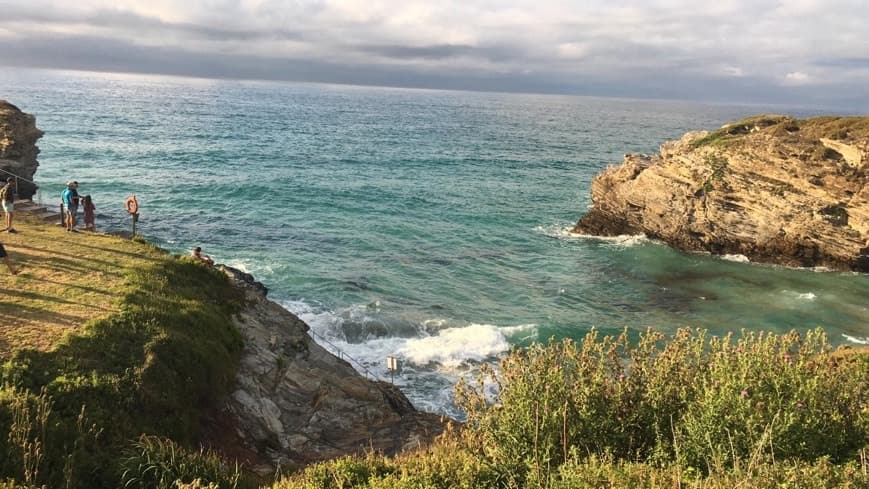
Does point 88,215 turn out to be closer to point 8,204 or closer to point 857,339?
point 8,204

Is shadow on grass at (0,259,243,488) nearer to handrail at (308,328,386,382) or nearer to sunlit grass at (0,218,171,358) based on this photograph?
sunlit grass at (0,218,171,358)

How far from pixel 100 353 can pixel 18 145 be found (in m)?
37.5

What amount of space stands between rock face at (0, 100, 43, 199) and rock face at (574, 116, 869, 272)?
44.0 m

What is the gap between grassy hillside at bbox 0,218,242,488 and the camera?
30.0 feet

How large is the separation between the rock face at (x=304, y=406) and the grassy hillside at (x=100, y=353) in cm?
85

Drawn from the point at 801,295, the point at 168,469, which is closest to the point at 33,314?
the point at 168,469

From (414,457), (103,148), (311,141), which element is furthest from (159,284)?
(311,141)

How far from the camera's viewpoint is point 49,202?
42.2 meters

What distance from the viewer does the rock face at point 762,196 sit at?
1391 inches

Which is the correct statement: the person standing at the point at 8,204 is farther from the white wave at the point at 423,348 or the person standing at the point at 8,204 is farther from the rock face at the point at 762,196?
the rock face at the point at 762,196

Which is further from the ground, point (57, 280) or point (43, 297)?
point (57, 280)

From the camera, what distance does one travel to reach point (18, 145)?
128ft

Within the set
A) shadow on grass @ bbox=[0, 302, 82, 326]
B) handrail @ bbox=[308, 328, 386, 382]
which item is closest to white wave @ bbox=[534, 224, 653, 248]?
handrail @ bbox=[308, 328, 386, 382]

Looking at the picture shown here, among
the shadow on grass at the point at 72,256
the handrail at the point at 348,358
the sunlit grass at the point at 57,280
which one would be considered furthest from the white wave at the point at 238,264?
the shadow on grass at the point at 72,256
